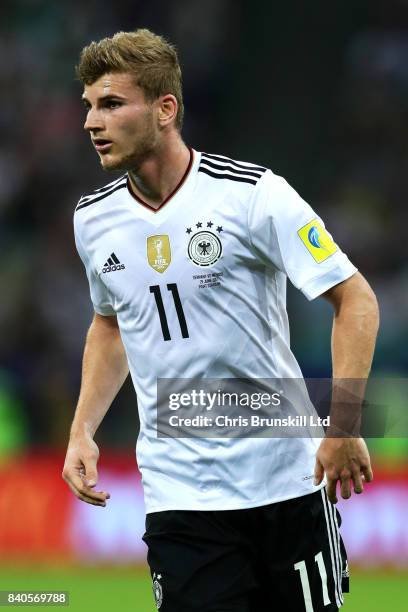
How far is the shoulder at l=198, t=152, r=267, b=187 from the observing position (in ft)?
12.5

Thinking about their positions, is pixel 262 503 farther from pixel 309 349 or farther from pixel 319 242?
pixel 309 349

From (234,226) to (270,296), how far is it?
0.26 metres

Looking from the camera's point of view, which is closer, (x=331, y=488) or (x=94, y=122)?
(x=331, y=488)

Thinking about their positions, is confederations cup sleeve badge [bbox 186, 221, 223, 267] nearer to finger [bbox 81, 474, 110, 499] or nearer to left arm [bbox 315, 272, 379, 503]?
left arm [bbox 315, 272, 379, 503]

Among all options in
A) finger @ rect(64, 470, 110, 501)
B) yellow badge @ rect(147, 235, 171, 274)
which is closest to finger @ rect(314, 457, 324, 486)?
finger @ rect(64, 470, 110, 501)

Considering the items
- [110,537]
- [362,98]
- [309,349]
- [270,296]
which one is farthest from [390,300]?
[270,296]

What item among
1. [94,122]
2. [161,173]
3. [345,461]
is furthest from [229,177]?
[345,461]

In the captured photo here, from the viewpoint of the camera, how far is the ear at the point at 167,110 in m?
3.96

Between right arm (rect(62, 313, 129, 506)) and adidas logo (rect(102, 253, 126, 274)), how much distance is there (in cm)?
33

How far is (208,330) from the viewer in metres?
3.80

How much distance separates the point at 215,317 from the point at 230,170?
471mm

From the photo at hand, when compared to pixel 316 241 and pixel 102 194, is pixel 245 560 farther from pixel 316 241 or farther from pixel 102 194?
pixel 102 194

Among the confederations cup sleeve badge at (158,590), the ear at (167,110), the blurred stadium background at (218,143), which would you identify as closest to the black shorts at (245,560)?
the confederations cup sleeve badge at (158,590)

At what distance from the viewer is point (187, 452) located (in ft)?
12.5
